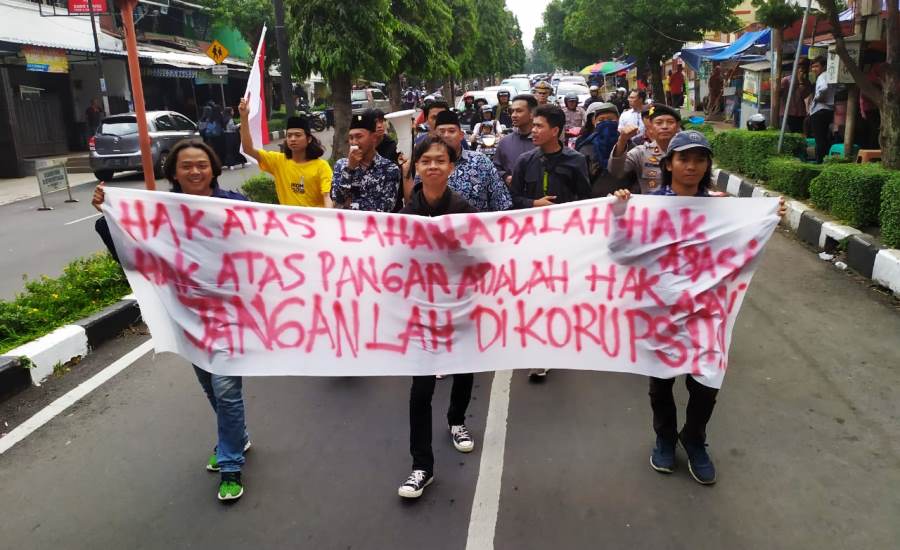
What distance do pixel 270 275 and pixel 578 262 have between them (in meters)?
1.49

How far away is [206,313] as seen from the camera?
138 inches

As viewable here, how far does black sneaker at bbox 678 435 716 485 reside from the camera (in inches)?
137

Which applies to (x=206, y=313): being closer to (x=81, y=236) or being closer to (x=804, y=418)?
(x=804, y=418)

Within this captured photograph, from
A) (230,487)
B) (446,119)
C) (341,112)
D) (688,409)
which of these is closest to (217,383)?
(230,487)

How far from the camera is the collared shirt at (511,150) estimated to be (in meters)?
6.25

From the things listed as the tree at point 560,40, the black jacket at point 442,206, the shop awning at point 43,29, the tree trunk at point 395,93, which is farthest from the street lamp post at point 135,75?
the tree at point 560,40

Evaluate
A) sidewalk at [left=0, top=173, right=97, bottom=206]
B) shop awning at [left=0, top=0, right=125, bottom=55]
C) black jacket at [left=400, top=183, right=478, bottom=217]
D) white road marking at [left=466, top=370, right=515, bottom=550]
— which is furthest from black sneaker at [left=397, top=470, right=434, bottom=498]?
shop awning at [left=0, top=0, right=125, bottom=55]

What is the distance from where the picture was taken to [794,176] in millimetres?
9602

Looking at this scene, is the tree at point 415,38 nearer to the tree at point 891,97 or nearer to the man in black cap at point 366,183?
the tree at point 891,97

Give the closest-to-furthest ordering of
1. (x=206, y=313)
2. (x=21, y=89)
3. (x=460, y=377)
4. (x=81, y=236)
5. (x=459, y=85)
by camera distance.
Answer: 1. (x=206, y=313)
2. (x=460, y=377)
3. (x=81, y=236)
4. (x=21, y=89)
5. (x=459, y=85)

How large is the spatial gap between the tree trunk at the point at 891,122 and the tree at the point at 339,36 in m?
8.34

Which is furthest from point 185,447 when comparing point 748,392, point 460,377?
point 748,392

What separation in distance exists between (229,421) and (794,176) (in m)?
8.50

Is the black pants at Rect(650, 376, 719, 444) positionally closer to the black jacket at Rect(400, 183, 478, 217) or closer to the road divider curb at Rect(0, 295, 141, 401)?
the black jacket at Rect(400, 183, 478, 217)
